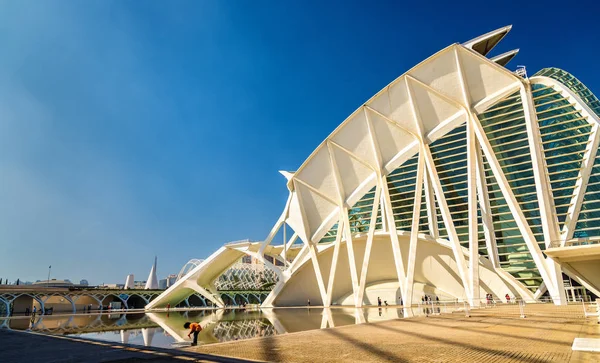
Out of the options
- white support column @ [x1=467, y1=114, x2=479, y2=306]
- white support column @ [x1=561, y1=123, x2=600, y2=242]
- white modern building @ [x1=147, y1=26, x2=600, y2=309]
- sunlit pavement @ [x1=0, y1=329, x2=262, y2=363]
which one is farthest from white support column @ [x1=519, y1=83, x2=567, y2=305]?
sunlit pavement @ [x1=0, y1=329, x2=262, y2=363]

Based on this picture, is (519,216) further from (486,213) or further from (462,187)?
(462,187)

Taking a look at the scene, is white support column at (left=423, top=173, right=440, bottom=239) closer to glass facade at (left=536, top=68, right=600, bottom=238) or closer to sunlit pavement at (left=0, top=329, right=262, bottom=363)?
glass facade at (left=536, top=68, right=600, bottom=238)

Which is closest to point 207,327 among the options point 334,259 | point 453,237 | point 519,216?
point 334,259

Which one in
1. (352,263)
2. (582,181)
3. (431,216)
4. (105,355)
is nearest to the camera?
(105,355)

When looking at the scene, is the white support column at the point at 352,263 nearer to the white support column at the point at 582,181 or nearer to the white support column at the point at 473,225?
the white support column at the point at 473,225

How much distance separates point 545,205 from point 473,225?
4.16 m

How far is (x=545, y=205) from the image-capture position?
2123cm

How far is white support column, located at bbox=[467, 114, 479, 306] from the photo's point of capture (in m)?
21.5

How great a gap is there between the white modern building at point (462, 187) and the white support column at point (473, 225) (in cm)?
6

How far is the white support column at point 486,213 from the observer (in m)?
24.1

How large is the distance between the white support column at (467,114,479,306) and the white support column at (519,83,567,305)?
3398 millimetres

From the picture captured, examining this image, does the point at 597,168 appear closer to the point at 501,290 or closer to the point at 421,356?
the point at 501,290

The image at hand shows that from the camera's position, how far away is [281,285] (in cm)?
3744

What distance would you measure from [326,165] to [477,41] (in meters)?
16.2
